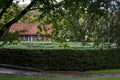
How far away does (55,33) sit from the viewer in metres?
17.7

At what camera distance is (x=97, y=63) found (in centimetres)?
2797

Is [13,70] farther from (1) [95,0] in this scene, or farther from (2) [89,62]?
(1) [95,0]

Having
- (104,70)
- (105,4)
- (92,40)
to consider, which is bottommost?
(104,70)

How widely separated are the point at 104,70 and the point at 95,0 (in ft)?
56.6

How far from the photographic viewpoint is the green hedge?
2691 cm

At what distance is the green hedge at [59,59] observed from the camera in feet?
88.3

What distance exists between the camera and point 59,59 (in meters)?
27.4

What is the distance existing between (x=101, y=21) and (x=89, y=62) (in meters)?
15.4

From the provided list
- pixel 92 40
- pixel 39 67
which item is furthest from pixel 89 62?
pixel 92 40

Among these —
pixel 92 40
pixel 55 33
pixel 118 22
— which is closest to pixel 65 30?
pixel 55 33

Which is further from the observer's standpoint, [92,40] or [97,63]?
[97,63]

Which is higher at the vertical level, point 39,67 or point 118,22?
point 118,22

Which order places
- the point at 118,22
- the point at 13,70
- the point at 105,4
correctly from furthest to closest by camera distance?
the point at 13,70
the point at 118,22
the point at 105,4

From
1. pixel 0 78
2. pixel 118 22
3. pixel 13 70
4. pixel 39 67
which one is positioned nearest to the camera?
pixel 118 22
